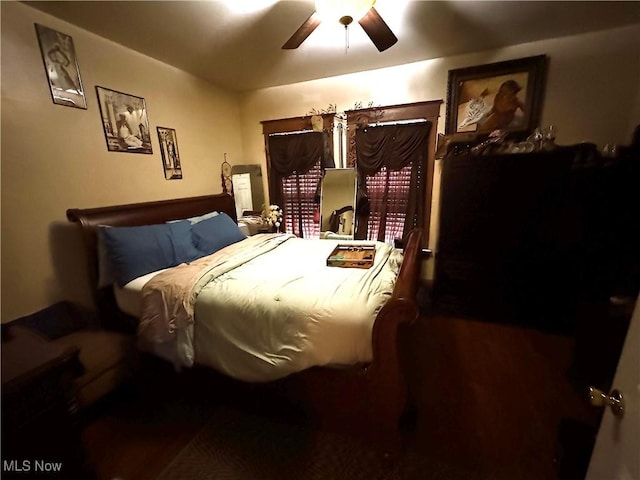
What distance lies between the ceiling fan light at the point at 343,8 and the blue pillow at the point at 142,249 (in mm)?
1804

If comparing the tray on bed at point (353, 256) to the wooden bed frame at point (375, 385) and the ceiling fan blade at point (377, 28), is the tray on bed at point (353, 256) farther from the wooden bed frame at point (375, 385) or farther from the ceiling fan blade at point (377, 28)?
the ceiling fan blade at point (377, 28)

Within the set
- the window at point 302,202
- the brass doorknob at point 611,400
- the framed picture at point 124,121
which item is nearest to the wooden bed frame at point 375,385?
the brass doorknob at point 611,400

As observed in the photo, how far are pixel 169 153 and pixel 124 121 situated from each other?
1.50 feet

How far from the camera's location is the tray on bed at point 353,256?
1837 mm

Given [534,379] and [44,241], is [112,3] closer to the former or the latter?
[44,241]

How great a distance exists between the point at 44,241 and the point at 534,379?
3.39m

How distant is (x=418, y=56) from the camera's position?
2619mm

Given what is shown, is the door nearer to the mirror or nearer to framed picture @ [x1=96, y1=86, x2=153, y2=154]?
the mirror

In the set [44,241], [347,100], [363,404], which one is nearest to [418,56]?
[347,100]

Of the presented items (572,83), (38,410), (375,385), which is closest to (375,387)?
(375,385)

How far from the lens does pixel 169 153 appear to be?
2641 millimetres

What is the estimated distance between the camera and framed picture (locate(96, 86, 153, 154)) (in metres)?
2.10

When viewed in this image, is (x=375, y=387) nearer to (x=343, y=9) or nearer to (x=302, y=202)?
(x=343, y=9)

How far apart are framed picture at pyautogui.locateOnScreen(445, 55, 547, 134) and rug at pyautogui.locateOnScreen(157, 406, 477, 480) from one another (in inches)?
109
